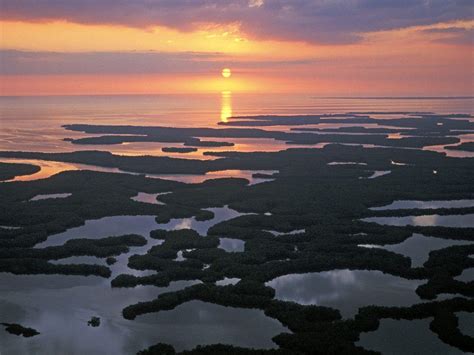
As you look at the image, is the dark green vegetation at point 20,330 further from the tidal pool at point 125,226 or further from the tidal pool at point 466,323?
the tidal pool at point 466,323

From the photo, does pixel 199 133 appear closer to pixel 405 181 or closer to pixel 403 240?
pixel 405 181

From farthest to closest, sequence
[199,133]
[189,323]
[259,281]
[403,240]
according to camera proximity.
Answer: [199,133] → [403,240] → [259,281] → [189,323]

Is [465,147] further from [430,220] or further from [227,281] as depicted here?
[227,281]

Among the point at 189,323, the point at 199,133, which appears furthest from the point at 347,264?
the point at 199,133

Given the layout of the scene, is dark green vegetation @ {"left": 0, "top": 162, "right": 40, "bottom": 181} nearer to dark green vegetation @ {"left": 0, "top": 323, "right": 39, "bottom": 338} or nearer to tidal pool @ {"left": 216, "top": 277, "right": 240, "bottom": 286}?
tidal pool @ {"left": 216, "top": 277, "right": 240, "bottom": 286}

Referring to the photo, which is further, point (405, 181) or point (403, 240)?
point (405, 181)

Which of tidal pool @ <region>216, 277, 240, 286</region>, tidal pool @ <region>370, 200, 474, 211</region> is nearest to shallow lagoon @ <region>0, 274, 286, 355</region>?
tidal pool @ <region>216, 277, 240, 286</region>
